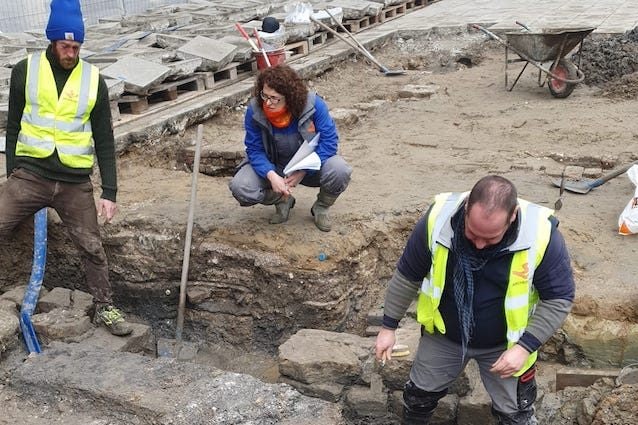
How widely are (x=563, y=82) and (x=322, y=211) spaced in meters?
5.38

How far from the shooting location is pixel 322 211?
5.21 meters

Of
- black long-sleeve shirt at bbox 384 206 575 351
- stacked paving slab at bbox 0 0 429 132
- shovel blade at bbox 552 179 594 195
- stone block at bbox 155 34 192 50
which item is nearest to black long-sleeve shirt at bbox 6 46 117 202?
black long-sleeve shirt at bbox 384 206 575 351

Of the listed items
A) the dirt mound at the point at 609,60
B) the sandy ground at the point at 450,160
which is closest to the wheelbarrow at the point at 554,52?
the sandy ground at the point at 450,160

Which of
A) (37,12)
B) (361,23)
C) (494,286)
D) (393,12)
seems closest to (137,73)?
(494,286)

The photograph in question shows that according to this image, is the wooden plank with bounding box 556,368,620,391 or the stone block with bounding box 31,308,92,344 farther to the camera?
the stone block with bounding box 31,308,92,344

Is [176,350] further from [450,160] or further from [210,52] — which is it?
[210,52]

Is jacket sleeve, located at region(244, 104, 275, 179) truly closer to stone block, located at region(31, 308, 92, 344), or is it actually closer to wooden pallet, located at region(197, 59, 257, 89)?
stone block, located at region(31, 308, 92, 344)

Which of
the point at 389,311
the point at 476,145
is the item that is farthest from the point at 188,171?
the point at 389,311

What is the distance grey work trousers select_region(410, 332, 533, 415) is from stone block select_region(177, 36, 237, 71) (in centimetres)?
620

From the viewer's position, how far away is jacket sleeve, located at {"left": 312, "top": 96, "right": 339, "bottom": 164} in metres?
4.85

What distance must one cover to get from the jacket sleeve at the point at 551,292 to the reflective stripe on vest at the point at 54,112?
112 inches

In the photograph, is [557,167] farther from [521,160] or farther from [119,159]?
[119,159]

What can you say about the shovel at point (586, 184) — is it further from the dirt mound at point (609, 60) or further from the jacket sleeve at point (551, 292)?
the dirt mound at point (609, 60)

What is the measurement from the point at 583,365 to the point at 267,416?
77.4 inches
